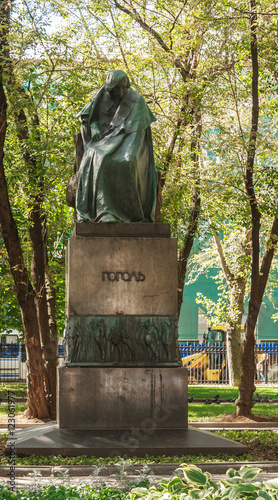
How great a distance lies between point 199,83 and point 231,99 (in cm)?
169

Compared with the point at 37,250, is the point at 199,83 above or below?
above

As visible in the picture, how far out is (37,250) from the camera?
18.4 m

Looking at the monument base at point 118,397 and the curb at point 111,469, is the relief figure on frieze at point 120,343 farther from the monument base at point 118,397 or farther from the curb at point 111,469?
the curb at point 111,469

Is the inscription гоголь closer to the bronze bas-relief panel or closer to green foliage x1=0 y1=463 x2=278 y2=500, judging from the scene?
the bronze bas-relief panel

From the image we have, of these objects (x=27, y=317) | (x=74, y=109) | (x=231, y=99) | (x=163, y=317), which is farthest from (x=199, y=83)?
(x=163, y=317)

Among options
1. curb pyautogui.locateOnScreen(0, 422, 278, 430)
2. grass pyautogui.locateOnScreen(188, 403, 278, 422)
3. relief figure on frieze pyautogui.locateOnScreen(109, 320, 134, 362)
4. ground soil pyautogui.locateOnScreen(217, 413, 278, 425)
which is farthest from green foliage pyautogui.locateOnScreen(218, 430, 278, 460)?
ground soil pyautogui.locateOnScreen(217, 413, 278, 425)

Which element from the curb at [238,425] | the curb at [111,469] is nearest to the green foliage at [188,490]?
the curb at [111,469]

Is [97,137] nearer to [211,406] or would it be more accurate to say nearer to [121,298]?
[121,298]

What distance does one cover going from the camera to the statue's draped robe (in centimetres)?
930

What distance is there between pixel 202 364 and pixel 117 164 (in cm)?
2321

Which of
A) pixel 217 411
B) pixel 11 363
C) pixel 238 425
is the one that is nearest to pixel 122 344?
pixel 238 425

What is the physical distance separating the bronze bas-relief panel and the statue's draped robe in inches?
46.5

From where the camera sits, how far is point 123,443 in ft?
26.7

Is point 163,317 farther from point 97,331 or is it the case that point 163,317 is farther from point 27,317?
point 27,317
